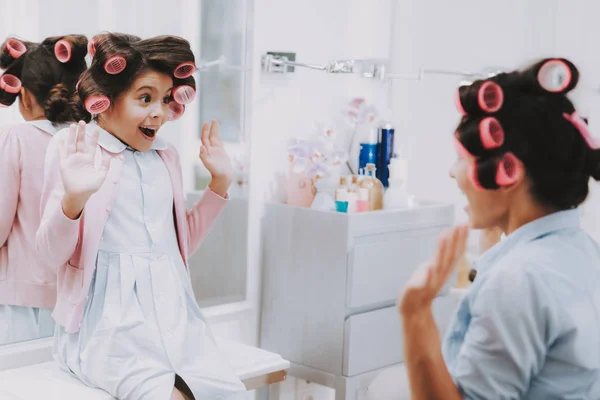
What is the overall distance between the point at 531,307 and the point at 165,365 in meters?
0.88

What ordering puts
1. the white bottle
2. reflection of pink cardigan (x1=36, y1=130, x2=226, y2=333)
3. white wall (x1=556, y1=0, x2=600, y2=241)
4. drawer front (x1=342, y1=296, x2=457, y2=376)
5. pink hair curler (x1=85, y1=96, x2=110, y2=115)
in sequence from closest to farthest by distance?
1. reflection of pink cardigan (x1=36, y1=130, x2=226, y2=333)
2. pink hair curler (x1=85, y1=96, x2=110, y2=115)
3. drawer front (x1=342, y1=296, x2=457, y2=376)
4. the white bottle
5. white wall (x1=556, y1=0, x2=600, y2=241)

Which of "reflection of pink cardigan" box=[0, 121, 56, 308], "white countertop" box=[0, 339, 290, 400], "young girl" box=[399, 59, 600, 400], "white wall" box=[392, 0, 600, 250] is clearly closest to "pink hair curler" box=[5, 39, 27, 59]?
"reflection of pink cardigan" box=[0, 121, 56, 308]

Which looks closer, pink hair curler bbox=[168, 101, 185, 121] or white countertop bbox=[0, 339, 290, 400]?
white countertop bbox=[0, 339, 290, 400]

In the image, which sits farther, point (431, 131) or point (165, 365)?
point (431, 131)

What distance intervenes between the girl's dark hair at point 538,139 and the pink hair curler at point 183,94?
0.79 m

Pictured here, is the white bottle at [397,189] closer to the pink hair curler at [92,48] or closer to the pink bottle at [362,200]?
the pink bottle at [362,200]

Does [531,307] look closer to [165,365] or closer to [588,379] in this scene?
[588,379]

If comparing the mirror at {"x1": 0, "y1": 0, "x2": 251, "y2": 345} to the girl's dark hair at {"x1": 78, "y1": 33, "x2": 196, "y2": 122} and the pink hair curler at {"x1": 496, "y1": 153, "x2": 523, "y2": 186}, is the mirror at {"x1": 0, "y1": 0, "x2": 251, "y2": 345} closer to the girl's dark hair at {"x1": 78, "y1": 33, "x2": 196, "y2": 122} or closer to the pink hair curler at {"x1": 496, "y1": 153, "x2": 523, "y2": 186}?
the girl's dark hair at {"x1": 78, "y1": 33, "x2": 196, "y2": 122}

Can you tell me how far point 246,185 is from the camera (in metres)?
2.34

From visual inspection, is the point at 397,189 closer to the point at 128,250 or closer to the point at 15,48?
the point at 128,250

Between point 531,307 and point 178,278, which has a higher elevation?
point 531,307

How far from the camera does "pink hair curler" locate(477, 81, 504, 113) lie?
1.20m

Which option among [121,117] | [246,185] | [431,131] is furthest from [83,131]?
[431,131]

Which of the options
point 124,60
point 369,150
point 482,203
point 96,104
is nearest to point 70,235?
point 96,104
